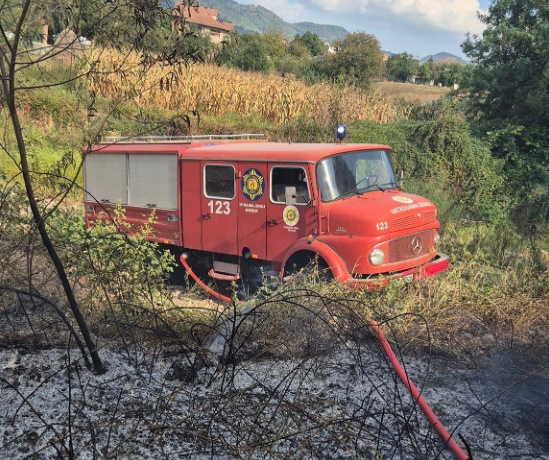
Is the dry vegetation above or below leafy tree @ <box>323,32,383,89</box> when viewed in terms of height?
below

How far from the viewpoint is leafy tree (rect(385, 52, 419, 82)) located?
71.9 meters

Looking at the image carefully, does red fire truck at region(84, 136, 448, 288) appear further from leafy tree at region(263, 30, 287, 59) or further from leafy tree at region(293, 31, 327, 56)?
leafy tree at region(293, 31, 327, 56)

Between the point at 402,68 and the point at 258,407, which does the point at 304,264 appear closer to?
the point at 258,407

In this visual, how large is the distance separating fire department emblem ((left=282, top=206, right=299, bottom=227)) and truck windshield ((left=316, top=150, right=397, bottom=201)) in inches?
→ 15.5

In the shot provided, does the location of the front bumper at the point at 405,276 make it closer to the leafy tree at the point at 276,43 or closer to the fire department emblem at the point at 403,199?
the fire department emblem at the point at 403,199

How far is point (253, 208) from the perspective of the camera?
22.1ft

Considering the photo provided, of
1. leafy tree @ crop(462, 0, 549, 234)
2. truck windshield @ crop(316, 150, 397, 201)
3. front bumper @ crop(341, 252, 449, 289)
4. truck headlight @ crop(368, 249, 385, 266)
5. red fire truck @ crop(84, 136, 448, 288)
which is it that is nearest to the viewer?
front bumper @ crop(341, 252, 449, 289)

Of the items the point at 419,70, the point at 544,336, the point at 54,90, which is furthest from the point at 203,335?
the point at 419,70

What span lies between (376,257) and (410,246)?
2.16 ft

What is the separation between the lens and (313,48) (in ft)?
212

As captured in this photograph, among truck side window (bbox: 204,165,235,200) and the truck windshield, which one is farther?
truck side window (bbox: 204,165,235,200)

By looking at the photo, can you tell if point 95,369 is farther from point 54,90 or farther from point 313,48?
point 313,48

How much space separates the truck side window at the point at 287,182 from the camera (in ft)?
20.6

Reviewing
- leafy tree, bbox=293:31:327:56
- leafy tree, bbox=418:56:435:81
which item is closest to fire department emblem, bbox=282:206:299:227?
leafy tree, bbox=293:31:327:56
